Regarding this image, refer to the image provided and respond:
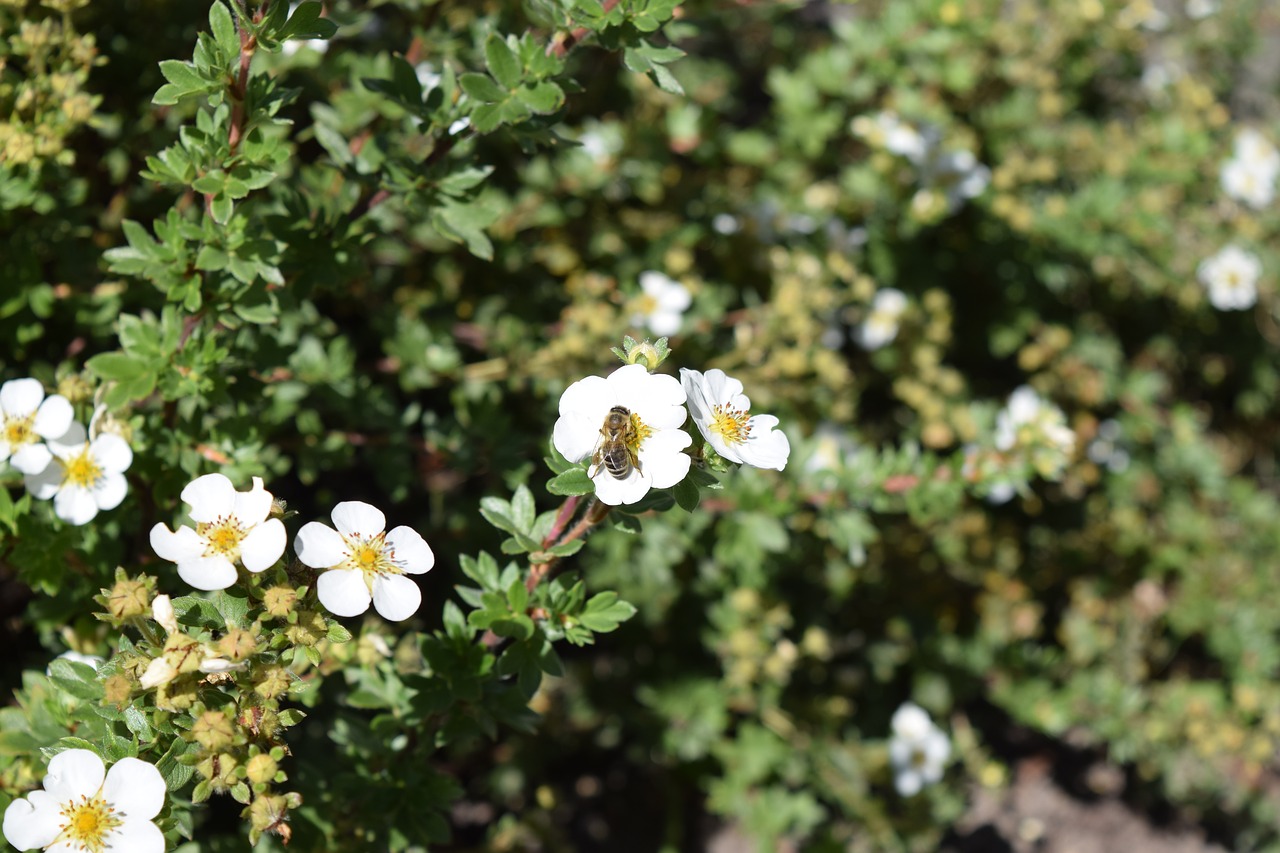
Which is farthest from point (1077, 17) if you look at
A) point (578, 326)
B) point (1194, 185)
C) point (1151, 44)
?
point (578, 326)

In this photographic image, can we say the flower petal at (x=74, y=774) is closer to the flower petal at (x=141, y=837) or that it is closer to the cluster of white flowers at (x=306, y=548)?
the flower petal at (x=141, y=837)

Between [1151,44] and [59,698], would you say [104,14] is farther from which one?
[1151,44]

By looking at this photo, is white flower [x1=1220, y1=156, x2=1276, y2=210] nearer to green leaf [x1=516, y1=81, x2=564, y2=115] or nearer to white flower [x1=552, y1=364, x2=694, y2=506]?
green leaf [x1=516, y1=81, x2=564, y2=115]

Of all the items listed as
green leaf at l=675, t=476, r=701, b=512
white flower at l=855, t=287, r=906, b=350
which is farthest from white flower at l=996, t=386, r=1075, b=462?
green leaf at l=675, t=476, r=701, b=512

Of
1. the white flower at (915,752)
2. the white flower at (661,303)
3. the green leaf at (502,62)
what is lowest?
the white flower at (915,752)

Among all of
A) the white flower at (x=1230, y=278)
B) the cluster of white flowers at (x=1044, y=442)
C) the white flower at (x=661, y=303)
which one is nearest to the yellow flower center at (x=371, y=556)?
the white flower at (x=661, y=303)
